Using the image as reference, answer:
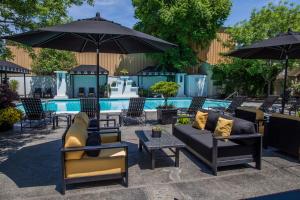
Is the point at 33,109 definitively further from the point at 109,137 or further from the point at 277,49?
the point at 277,49

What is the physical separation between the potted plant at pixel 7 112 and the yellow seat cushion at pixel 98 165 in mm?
5378

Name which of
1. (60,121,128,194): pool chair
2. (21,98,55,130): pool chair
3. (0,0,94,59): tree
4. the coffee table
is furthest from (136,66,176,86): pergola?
(60,121,128,194): pool chair

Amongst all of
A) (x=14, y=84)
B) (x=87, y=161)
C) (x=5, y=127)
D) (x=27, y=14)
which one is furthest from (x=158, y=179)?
(x=14, y=84)

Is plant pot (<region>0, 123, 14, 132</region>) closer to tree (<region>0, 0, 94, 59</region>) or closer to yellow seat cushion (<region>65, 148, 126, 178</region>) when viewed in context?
tree (<region>0, 0, 94, 59</region>)

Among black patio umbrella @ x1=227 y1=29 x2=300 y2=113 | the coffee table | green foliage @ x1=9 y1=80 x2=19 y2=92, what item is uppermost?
black patio umbrella @ x1=227 y1=29 x2=300 y2=113

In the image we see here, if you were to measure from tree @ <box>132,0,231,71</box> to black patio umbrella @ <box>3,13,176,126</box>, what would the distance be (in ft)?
51.8

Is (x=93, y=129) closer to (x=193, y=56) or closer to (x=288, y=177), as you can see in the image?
(x=288, y=177)

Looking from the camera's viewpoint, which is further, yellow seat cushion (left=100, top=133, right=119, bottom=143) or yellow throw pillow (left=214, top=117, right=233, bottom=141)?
yellow seat cushion (left=100, top=133, right=119, bottom=143)

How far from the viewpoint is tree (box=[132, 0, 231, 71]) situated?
69.6 ft

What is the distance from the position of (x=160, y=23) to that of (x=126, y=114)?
14874 mm

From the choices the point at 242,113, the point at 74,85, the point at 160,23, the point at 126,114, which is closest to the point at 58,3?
the point at 126,114

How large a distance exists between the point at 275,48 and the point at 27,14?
7.35 m

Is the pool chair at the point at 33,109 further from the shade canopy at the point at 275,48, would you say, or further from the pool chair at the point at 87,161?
the shade canopy at the point at 275,48

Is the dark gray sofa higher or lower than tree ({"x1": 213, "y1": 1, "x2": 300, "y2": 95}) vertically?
lower
